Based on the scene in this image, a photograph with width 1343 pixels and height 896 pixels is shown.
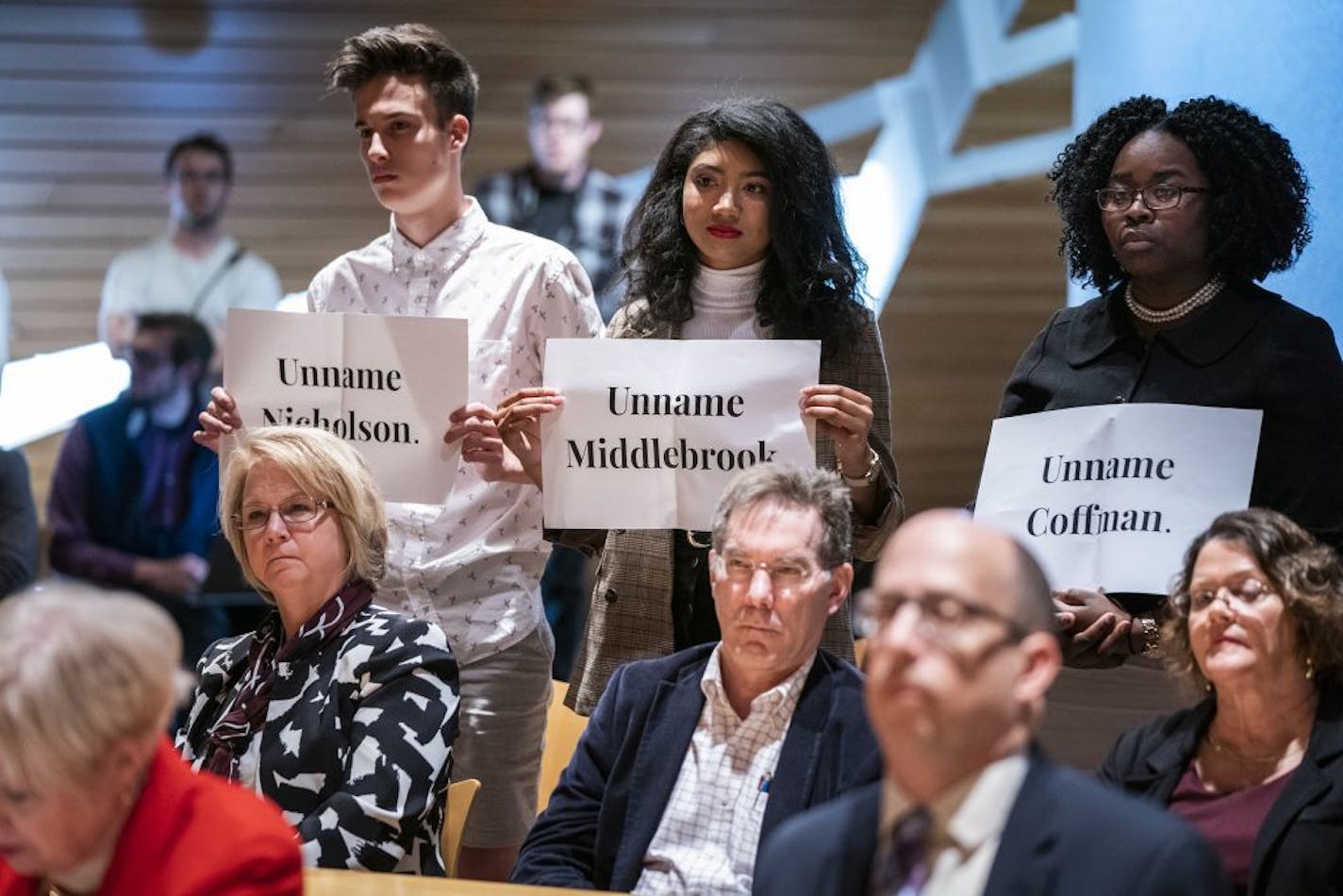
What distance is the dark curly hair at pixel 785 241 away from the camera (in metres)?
3.46

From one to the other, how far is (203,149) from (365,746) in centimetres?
488

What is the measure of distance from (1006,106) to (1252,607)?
18.1ft

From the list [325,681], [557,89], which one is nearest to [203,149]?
[557,89]

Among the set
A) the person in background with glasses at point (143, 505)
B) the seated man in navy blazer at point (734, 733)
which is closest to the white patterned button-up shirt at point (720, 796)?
the seated man in navy blazer at point (734, 733)

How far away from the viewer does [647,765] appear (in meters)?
2.77

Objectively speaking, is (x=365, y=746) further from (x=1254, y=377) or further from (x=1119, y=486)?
(x=1254, y=377)

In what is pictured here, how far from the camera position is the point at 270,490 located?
10.2ft

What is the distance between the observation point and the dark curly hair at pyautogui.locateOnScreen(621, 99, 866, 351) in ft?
11.4

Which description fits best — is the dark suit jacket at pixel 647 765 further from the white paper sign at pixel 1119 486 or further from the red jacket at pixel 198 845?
the red jacket at pixel 198 845

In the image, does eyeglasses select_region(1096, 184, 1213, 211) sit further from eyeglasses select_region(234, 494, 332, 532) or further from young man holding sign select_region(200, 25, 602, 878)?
eyeglasses select_region(234, 494, 332, 532)

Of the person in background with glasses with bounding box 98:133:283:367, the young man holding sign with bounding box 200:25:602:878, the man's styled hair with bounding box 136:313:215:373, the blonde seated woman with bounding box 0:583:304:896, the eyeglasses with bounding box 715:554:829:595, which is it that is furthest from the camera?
the person in background with glasses with bounding box 98:133:283:367

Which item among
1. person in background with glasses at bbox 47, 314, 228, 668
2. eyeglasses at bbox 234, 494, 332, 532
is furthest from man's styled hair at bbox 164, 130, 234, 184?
eyeglasses at bbox 234, 494, 332, 532

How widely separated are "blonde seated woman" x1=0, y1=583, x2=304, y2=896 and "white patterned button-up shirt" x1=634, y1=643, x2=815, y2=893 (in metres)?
0.82

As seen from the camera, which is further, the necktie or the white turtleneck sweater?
the white turtleneck sweater
